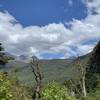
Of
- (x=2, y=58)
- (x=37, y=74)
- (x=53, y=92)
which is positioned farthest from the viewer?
(x=37, y=74)

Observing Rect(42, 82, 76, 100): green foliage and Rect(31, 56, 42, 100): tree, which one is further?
Rect(31, 56, 42, 100): tree

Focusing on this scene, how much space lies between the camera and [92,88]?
14750 cm

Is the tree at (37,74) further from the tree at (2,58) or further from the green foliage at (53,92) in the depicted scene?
the tree at (2,58)

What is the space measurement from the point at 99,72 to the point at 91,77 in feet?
16.2

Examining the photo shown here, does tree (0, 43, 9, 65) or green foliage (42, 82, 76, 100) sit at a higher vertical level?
tree (0, 43, 9, 65)

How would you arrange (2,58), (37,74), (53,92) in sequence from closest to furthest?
1. (2,58)
2. (53,92)
3. (37,74)

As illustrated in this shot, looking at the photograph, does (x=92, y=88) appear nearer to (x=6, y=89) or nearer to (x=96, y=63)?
(x=96, y=63)

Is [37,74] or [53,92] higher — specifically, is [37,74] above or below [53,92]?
above

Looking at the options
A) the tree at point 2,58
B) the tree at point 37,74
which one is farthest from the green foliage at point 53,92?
the tree at point 2,58

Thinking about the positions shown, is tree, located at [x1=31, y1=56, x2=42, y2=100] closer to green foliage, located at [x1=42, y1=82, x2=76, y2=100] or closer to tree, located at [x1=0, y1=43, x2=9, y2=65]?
green foliage, located at [x1=42, y1=82, x2=76, y2=100]

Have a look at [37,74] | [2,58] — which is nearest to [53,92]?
[37,74]

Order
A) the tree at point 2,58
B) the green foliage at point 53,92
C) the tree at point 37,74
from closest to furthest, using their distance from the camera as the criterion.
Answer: the tree at point 2,58 < the green foliage at point 53,92 < the tree at point 37,74

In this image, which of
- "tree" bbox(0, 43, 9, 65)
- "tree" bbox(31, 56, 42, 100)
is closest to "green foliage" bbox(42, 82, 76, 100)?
"tree" bbox(31, 56, 42, 100)

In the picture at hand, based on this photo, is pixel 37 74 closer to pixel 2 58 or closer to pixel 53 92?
pixel 53 92
